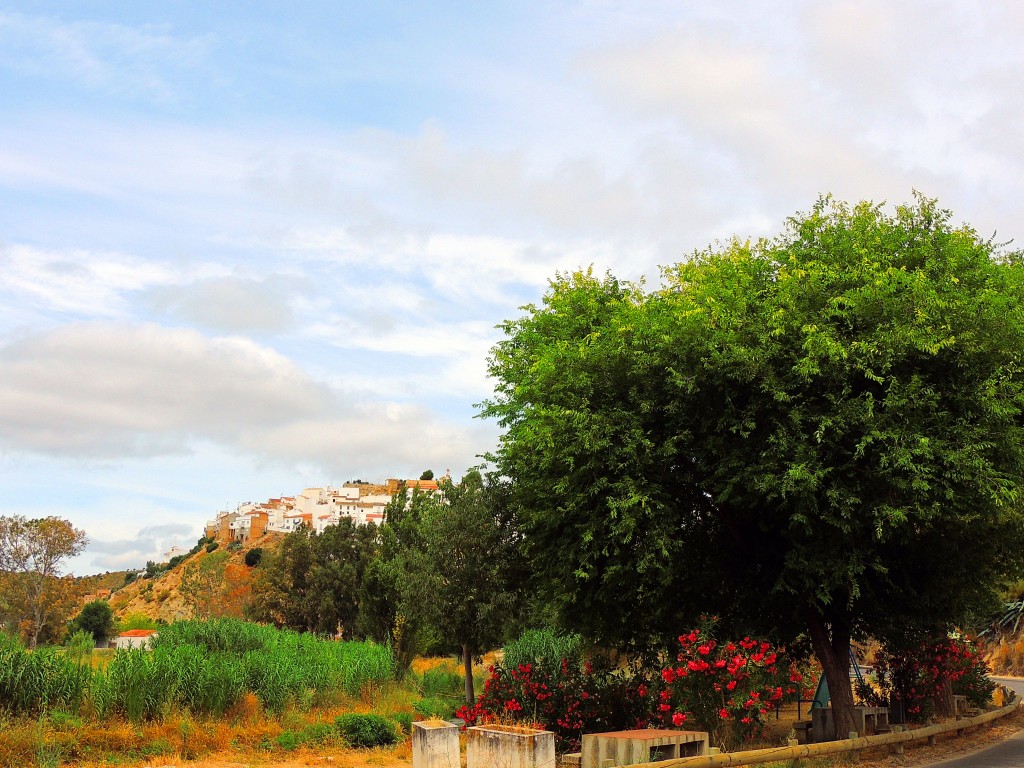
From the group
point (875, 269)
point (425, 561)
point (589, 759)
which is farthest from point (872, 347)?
point (425, 561)

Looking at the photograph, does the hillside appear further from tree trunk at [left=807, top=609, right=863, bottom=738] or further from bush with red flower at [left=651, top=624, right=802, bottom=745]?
tree trunk at [left=807, top=609, right=863, bottom=738]

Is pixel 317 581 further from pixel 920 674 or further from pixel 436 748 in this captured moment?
pixel 436 748

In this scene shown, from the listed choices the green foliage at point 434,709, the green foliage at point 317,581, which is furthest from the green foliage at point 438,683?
the green foliage at point 317,581

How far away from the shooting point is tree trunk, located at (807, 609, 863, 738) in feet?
61.3

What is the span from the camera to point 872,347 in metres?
16.2

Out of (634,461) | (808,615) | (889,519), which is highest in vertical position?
(634,461)

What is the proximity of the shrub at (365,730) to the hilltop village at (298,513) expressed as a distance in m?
149

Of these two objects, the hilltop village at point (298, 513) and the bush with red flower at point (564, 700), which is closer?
the bush with red flower at point (564, 700)

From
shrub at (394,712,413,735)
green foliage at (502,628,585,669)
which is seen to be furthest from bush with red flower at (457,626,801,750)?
green foliage at (502,628,585,669)

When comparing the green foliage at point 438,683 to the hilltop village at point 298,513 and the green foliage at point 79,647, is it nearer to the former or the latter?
the green foliage at point 79,647

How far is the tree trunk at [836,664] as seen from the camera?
18.7 metres

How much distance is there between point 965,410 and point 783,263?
491cm


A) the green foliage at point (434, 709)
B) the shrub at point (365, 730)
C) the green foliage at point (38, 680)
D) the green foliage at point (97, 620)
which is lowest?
the green foliage at point (97, 620)

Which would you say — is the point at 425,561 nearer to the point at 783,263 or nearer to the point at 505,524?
the point at 505,524
